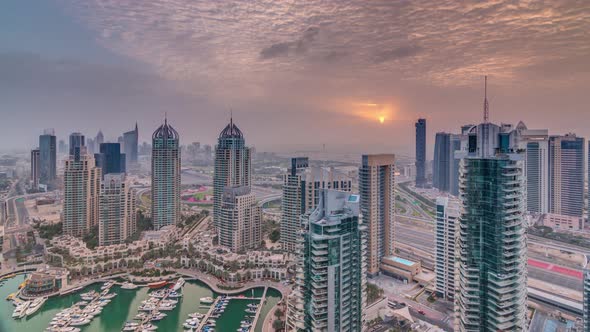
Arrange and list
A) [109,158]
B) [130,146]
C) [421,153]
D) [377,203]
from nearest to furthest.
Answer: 1. [377,203]
2. [109,158]
3. [421,153]
4. [130,146]

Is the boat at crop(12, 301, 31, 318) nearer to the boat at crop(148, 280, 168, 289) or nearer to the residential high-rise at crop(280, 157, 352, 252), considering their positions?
the boat at crop(148, 280, 168, 289)

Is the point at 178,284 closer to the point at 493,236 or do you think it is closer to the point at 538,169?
the point at 493,236

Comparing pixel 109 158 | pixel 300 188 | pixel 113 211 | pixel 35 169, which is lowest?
pixel 113 211

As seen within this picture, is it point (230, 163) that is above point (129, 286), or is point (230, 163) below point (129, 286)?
above

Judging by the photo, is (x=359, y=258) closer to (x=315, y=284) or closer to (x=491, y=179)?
(x=315, y=284)

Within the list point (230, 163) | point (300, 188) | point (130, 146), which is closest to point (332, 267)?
point (300, 188)

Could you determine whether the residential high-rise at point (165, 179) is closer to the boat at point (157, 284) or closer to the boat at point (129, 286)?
the boat at point (129, 286)

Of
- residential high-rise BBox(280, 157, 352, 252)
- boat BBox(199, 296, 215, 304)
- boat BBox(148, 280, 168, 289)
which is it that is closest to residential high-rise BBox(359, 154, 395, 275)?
residential high-rise BBox(280, 157, 352, 252)
